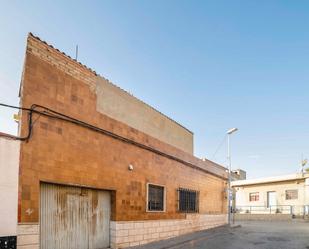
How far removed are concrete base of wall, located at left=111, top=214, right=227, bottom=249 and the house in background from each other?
36mm

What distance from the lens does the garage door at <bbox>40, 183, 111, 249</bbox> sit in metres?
7.83

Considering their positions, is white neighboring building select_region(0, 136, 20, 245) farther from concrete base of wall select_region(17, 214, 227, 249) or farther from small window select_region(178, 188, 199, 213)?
small window select_region(178, 188, 199, 213)

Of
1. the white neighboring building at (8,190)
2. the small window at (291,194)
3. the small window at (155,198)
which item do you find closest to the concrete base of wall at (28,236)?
the white neighboring building at (8,190)

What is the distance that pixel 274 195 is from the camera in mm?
30719

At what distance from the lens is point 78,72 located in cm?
916

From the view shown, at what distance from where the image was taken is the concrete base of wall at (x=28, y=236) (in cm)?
678

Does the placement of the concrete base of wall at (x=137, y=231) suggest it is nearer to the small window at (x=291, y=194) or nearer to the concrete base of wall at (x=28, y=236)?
the concrete base of wall at (x=28, y=236)

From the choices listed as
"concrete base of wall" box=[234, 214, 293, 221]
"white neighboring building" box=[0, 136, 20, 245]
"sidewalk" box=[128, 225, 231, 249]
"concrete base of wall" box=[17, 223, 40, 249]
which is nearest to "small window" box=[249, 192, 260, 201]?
"concrete base of wall" box=[234, 214, 293, 221]

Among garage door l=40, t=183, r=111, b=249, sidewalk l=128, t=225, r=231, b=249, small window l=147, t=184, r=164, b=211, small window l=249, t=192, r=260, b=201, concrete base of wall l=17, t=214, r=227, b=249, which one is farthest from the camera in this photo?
small window l=249, t=192, r=260, b=201

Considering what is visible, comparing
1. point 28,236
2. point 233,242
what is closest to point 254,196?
point 233,242

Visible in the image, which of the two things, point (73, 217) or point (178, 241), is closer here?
point (73, 217)

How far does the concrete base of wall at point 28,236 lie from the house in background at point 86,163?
23 mm

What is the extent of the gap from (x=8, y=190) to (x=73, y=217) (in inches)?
97.5

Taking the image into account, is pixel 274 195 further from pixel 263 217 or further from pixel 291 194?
pixel 263 217
